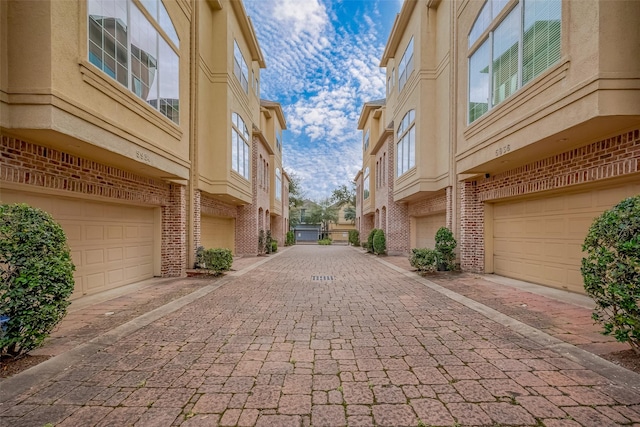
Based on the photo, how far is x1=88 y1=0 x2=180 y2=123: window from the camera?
524 cm

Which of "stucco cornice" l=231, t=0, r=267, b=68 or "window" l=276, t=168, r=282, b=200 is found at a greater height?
"stucco cornice" l=231, t=0, r=267, b=68

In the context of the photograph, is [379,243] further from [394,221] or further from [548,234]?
[548,234]

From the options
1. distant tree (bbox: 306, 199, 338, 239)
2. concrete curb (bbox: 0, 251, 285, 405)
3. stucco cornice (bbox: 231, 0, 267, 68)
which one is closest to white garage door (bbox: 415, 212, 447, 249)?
concrete curb (bbox: 0, 251, 285, 405)

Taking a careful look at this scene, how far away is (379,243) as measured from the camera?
15.9 m

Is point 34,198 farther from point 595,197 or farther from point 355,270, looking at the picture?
point 595,197

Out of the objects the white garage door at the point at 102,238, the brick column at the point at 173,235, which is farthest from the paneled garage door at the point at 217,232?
the white garage door at the point at 102,238

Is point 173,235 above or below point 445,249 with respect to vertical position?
above

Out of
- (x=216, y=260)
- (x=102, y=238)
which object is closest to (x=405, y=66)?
(x=216, y=260)

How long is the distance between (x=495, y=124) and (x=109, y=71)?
8300 millimetres

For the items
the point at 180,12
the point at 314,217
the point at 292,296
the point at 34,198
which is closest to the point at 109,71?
the point at 34,198

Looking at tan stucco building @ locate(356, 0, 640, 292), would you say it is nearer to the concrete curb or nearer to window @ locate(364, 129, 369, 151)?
the concrete curb

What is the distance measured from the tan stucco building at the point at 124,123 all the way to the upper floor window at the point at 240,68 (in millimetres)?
82

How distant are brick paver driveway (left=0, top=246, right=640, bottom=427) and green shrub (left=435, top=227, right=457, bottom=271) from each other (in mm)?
4421

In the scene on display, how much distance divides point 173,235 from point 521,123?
919 centimetres
